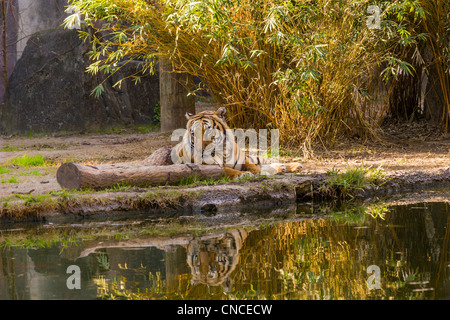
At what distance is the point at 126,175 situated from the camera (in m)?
5.21

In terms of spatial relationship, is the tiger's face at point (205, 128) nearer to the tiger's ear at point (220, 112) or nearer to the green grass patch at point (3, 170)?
the tiger's ear at point (220, 112)

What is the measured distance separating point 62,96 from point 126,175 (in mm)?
6675

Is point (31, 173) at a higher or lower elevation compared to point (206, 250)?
higher

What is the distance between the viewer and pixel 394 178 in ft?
19.1

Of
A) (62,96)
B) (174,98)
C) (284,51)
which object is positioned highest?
(284,51)

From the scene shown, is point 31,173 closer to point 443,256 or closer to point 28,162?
point 28,162

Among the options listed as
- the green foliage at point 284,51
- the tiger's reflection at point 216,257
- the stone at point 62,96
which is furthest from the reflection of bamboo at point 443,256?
the stone at point 62,96

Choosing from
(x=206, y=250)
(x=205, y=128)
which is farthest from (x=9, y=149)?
(x=206, y=250)

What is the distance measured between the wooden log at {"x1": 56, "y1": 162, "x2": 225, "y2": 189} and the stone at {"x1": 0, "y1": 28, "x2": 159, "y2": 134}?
6.09 meters

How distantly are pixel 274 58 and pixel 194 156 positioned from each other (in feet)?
7.49

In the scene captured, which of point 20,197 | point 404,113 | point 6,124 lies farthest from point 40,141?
point 404,113

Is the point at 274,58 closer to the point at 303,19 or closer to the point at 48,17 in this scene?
the point at 303,19

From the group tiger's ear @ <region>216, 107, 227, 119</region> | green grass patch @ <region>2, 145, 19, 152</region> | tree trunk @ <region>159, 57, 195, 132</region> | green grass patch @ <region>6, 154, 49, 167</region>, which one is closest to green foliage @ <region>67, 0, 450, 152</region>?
tree trunk @ <region>159, 57, 195, 132</region>
